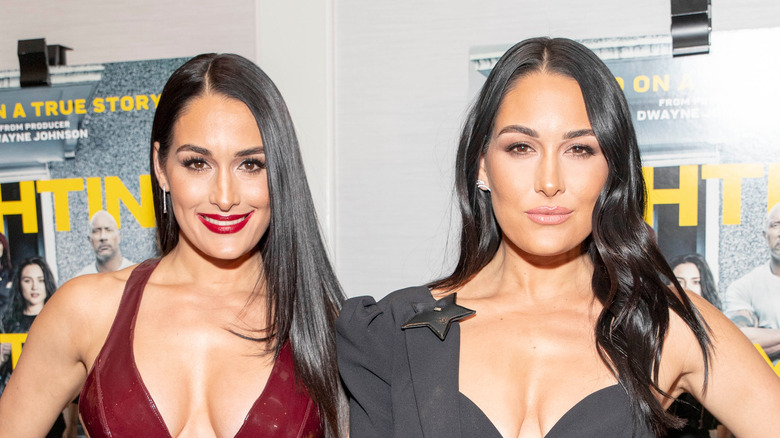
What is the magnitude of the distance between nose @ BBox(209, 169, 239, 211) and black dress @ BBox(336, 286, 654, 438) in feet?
1.17

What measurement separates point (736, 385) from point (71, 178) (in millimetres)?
2006

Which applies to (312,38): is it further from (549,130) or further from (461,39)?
(549,130)

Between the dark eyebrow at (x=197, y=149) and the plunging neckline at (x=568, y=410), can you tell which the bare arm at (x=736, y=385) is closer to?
the plunging neckline at (x=568, y=410)

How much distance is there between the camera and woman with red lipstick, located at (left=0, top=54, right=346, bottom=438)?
5.32ft

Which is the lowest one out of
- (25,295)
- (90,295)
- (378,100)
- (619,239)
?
(25,295)

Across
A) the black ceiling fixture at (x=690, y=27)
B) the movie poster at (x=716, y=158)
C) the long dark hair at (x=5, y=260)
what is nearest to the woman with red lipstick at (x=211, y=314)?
the long dark hair at (x=5, y=260)

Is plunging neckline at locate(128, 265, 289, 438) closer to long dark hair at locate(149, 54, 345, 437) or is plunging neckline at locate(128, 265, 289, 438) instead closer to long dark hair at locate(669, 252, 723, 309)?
long dark hair at locate(149, 54, 345, 437)

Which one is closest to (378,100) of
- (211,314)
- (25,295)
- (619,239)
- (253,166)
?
(253,166)

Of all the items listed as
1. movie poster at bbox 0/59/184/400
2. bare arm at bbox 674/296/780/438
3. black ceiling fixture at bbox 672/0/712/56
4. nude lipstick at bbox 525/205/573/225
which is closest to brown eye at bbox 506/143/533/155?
nude lipstick at bbox 525/205/573/225

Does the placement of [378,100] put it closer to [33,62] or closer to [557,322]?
[557,322]

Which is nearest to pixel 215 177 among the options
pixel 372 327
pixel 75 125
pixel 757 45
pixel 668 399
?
pixel 372 327

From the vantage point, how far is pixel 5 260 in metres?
2.36

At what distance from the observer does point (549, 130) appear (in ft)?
4.72

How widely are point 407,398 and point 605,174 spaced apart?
0.62 meters
